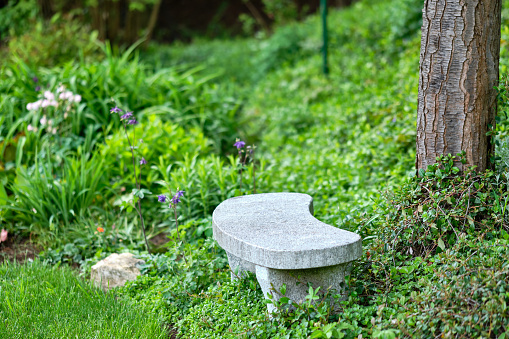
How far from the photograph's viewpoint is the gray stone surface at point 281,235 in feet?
7.43

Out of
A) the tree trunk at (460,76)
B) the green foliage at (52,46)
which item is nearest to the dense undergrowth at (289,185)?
the tree trunk at (460,76)

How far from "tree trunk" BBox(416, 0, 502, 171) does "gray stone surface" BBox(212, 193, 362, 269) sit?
34.5 inches

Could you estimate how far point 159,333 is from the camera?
8.84 ft

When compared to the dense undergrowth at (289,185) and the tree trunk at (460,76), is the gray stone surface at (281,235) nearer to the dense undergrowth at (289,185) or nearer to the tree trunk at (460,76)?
the dense undergrowth at (289,185)

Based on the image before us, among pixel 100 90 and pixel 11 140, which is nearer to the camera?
pixel 11 140

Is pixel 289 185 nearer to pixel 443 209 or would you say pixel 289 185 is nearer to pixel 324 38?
pixel 443 209

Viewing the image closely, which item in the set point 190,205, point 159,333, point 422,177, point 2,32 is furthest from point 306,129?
point 2,32

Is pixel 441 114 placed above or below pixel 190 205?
above

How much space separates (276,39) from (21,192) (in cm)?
638

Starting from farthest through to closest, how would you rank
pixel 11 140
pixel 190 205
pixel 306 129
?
pixel 306 129
pixel 11 140
pixel 190 205

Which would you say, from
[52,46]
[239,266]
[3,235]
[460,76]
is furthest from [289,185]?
[52,46]

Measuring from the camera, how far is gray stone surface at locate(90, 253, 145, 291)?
10.5 ft

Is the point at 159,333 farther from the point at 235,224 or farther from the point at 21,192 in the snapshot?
the point at 21,192

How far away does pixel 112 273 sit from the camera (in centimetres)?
320
